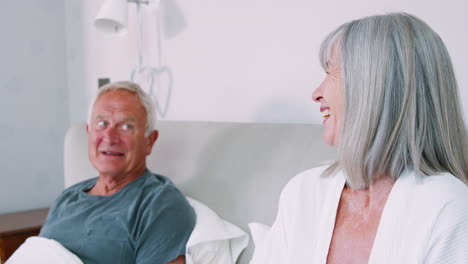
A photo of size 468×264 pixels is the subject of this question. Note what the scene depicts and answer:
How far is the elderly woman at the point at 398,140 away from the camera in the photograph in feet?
2.68

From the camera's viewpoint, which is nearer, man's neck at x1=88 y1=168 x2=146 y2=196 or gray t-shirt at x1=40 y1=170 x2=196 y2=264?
gray t-shirt at x1=40 y1=170 x2=196 y2=264

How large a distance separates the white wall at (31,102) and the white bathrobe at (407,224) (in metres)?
2.07

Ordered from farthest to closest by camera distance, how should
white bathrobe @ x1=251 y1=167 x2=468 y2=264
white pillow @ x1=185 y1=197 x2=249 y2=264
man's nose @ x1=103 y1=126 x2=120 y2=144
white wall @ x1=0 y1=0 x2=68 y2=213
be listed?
white wall @ x1=0 y1=0 x2=68 y2=213 → man's nose @ x1=103 y1=126 x2=120 y2=144 → white pillow @ x1=185 y1=197 x2=249 y2=264 → white bathrobe @ x1=251 y1=167 x2=468 y2=264

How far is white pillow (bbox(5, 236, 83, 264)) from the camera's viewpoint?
1.37m

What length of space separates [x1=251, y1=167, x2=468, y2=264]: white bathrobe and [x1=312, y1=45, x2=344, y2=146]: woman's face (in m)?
0.11

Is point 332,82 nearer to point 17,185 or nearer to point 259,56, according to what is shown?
point 259,56

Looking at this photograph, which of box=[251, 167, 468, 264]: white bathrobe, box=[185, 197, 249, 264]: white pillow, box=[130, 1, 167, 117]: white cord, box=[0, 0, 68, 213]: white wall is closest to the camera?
box=[251, 167, 468, 264]: white bathrobe


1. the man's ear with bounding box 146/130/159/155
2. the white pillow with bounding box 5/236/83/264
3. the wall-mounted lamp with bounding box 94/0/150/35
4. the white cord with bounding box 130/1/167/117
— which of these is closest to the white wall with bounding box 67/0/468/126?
the white cord with bounding box 130/1/167/117

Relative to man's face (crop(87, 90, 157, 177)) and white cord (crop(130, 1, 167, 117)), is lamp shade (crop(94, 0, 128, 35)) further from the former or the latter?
man's face (crop(87, 90, 157, 177))

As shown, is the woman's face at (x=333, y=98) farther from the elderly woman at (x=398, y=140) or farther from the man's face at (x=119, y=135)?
the man's face at (x=119, y=135)

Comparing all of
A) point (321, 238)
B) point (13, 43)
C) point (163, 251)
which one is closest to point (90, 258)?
point (163, 251)

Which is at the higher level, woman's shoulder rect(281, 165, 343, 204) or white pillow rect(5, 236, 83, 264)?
woman's shoulder rect(281, 165, 343, 204)

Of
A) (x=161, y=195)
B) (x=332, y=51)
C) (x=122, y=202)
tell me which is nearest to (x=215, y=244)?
(x=161, y=195)

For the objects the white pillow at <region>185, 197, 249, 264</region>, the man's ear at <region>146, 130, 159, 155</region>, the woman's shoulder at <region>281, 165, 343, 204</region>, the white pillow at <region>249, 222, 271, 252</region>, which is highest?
the woman's shoulder at <region>281, 165, 343, 204</region>
